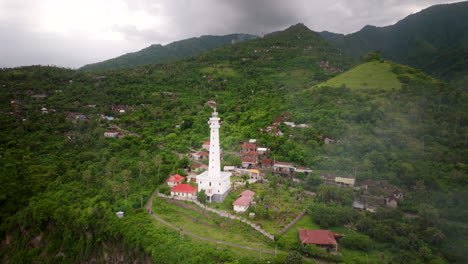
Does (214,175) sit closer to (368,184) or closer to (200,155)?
(200,155)

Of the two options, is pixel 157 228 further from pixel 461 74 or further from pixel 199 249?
pixel 461 74

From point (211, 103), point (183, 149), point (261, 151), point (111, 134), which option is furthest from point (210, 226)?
point (211, 103)

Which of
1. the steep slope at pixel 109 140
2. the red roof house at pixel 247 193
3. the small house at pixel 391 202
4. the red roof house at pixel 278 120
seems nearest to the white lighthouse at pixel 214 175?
the red roof house at pixel 247 193

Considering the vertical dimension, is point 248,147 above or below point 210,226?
above

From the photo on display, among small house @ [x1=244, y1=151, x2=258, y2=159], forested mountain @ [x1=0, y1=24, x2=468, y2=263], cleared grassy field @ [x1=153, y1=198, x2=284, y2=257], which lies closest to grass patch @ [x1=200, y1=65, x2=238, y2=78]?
forested mountain @ [x1=0, y1=24, x2=468, y2=263]

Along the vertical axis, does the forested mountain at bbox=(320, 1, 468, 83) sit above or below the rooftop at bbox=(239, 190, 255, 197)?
above

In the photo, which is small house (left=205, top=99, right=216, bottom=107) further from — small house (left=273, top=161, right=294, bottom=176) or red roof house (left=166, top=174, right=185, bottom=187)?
red roof house (left=166, top=174, right=185, bottom=187)

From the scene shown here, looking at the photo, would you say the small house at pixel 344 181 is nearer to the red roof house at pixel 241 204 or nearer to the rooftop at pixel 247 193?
the rooftop at pixel 247 193

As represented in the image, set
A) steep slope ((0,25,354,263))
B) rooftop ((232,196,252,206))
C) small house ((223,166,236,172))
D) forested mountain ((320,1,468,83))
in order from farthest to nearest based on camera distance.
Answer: forested mountain ((320,1,468,83)), small house ((223,166,236,172)), steep slope ((0,25,354,263)), rooftop ((232,196,252,206))
